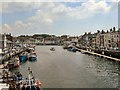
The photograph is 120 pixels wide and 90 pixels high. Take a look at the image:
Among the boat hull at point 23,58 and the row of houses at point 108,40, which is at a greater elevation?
the row of houses at point 108,40

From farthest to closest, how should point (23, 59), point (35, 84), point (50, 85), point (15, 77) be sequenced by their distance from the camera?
point (23, 59)
point (50, 85)
point (15, 77)
point (35, 84)

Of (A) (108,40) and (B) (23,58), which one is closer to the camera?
(B) (23,58)

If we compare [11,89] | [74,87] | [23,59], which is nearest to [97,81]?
[74,87]

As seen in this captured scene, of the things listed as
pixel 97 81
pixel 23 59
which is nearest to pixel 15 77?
pixel 97 81

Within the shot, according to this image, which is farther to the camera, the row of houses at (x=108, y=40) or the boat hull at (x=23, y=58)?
the row of houses at (x=108, y=40)

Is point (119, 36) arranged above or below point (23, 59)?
above

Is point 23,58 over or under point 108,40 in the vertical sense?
under

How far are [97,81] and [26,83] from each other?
12.1 m

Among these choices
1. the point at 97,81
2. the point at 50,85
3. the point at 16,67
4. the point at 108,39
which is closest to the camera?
the point at 50,85

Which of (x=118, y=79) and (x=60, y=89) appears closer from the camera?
(x=60, y=89)

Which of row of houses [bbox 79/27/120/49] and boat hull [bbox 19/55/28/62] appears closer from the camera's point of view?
boat hull [bbox 19/55/28/62]

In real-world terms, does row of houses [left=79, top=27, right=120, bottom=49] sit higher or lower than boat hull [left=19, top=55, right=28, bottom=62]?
higher

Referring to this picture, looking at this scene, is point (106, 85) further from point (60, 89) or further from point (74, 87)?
point (60, 89)

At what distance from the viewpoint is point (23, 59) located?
63.7m
